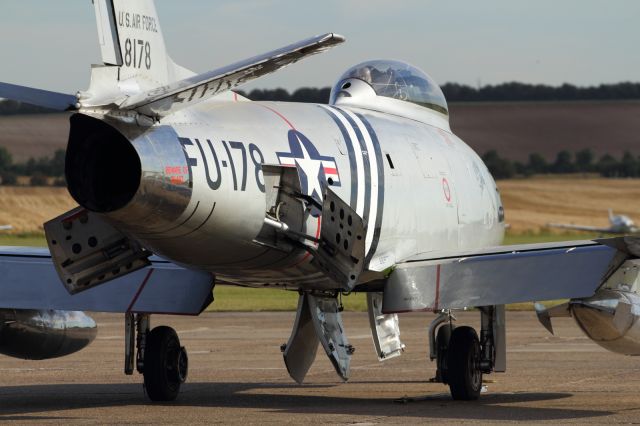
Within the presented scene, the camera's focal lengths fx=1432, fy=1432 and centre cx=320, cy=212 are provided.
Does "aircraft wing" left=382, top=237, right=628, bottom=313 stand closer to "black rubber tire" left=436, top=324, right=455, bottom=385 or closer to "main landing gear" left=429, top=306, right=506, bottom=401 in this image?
"main landing gear" left=429, top=306, right=506, bottom=401

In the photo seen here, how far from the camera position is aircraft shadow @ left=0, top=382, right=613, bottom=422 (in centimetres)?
1472

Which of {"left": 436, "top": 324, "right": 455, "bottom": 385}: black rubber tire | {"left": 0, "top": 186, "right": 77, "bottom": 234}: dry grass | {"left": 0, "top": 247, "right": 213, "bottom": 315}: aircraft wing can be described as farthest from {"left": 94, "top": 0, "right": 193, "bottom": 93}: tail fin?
{"left": 0, "top": 186, "right": 77, "bottom": 234}: dry grass

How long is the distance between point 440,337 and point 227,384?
9.44ft

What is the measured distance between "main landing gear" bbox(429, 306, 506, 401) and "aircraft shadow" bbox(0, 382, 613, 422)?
0.20 meters

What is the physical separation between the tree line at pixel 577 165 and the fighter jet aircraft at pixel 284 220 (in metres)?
78.1

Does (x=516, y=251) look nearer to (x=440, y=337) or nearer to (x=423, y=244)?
(x=423, y=244)

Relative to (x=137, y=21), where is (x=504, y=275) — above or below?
below

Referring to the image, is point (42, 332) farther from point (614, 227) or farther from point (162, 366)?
point (614, 227)

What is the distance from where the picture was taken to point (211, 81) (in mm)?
12297

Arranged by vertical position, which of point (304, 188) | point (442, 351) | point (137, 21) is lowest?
point (442, 351)

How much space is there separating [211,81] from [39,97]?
1.46m

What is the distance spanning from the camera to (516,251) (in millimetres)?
15539

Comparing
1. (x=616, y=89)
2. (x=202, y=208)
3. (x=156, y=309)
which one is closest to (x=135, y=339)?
(x=156, y=309)

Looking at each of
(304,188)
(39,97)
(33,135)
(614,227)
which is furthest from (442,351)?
(614,227)
